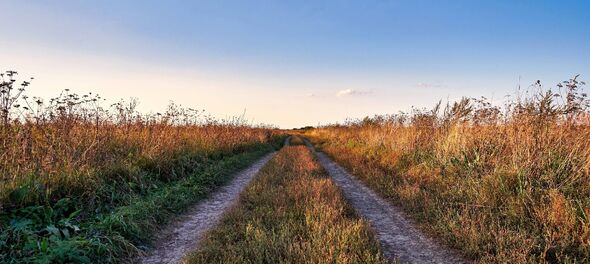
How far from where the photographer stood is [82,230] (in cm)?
511

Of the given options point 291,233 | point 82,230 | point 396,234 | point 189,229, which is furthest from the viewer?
point 189,229

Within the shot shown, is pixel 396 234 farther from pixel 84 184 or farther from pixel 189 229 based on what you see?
pixel 84 184

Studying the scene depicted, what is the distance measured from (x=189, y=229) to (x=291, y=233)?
2.17 meters

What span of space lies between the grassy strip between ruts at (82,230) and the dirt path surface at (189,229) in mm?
240

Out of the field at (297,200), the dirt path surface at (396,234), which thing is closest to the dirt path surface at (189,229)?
the field at (297,200)

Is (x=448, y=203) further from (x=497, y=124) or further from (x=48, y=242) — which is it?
(x=48, y=242)

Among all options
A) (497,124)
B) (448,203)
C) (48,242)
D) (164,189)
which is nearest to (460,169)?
(497,124)

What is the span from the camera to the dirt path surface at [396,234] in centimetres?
482

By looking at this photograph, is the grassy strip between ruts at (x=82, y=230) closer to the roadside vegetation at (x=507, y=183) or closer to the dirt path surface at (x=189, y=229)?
the dirt path surface at (x=189, y=229)

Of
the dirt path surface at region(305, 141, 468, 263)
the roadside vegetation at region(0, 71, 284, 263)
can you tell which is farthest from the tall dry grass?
the dirt path surface at region(305, 141, 468, 263)

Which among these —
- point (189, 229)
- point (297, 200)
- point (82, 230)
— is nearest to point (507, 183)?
point (297, 200)

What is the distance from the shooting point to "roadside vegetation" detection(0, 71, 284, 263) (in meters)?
4.59

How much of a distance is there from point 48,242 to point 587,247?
6.80 m

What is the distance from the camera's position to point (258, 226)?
214 inches
